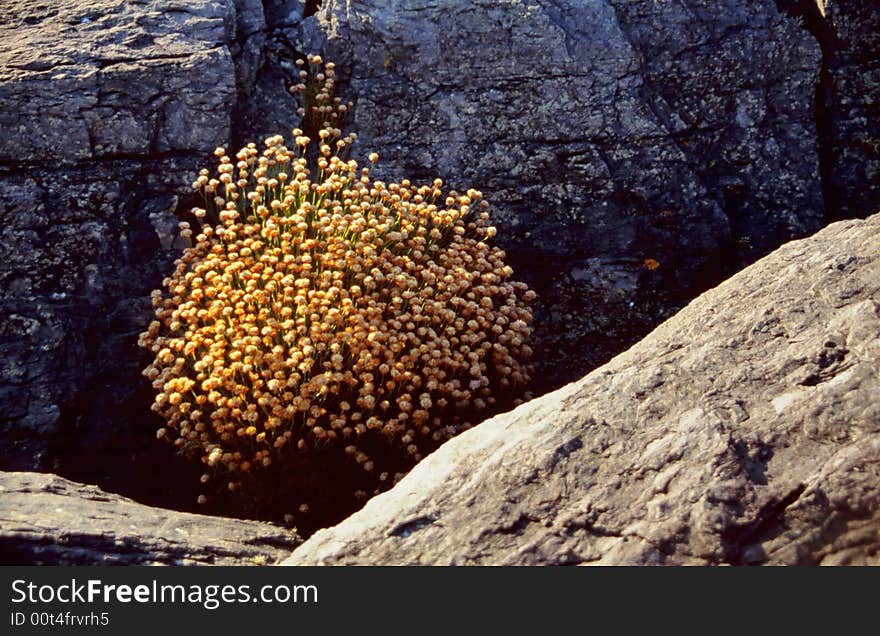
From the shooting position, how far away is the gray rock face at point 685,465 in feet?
9.06

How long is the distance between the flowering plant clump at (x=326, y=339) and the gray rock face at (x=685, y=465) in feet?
3.59

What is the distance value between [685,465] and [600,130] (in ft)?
10.4

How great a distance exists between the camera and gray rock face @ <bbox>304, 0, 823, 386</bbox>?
550 cm

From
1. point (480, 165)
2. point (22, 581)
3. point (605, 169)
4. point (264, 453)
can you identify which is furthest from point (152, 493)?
point (605, 169)

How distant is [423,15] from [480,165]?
1038 millimetres

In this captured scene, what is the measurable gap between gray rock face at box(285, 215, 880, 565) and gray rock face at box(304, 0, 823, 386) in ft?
6.83

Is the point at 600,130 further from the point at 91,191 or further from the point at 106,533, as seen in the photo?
the point at 106,533

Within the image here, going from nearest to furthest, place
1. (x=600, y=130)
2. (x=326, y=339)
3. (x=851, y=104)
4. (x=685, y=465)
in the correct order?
(x=685, y=465)
(x=326, y=339)
(x=600, y=130)
(x=851, y=104)

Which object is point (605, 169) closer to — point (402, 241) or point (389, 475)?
point (402, 241)

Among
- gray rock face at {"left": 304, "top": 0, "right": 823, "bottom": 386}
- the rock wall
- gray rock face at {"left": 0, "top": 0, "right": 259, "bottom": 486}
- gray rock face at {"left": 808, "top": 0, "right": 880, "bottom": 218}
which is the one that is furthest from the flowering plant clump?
gray rock face at {"left": 808, "top": 0, "right": 880, "bottom": 218}

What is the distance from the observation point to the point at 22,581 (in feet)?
9.11

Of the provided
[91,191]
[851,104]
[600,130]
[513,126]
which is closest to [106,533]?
[91,191]

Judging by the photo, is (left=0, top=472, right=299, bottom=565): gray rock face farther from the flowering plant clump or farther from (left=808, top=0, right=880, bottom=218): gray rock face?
(left=808, top=0, right=880, bottom=218): gray rock face

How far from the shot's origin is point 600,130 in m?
5.64
